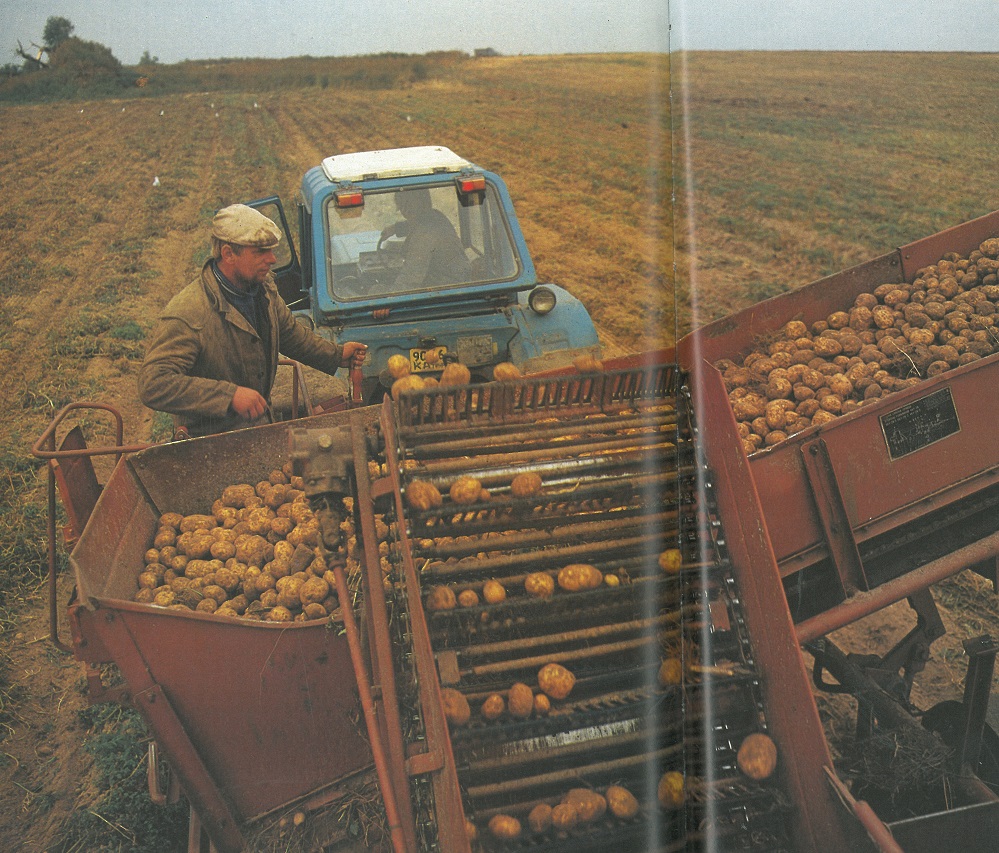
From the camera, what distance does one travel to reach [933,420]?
10.6 feet

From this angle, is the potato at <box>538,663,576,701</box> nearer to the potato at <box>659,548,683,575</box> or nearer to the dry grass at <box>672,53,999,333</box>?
the potato at <box>659,548,683,575</box>

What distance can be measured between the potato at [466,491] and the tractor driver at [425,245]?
2329mm

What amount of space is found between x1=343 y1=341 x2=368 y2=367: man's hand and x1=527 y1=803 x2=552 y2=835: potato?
8.55ft

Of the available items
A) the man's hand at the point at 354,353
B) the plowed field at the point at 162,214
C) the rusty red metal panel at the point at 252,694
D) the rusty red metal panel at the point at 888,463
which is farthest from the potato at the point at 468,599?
the plowed field at the point at 162,214

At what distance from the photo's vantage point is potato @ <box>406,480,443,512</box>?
8.67 ft

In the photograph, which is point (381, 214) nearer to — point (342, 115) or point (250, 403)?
point (250, 403)

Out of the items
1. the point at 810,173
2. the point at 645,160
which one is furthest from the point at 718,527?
the point at 645,160

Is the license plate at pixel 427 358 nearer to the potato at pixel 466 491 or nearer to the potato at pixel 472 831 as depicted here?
the potato at pixel 466 491

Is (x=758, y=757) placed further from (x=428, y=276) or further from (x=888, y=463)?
(x=428, y=276)

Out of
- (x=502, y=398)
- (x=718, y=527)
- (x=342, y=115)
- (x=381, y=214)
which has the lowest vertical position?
(x=718, y=527)

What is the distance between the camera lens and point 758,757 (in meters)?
2.44

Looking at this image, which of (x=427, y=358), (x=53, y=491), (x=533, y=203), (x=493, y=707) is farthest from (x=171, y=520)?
(x=533, y=203)

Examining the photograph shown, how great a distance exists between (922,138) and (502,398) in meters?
20.3

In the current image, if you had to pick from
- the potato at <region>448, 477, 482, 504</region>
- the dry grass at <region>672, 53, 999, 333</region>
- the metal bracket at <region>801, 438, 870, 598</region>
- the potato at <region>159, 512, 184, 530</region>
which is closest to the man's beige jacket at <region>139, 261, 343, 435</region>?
the potato at <region>159, 512, 184, 530</region>
